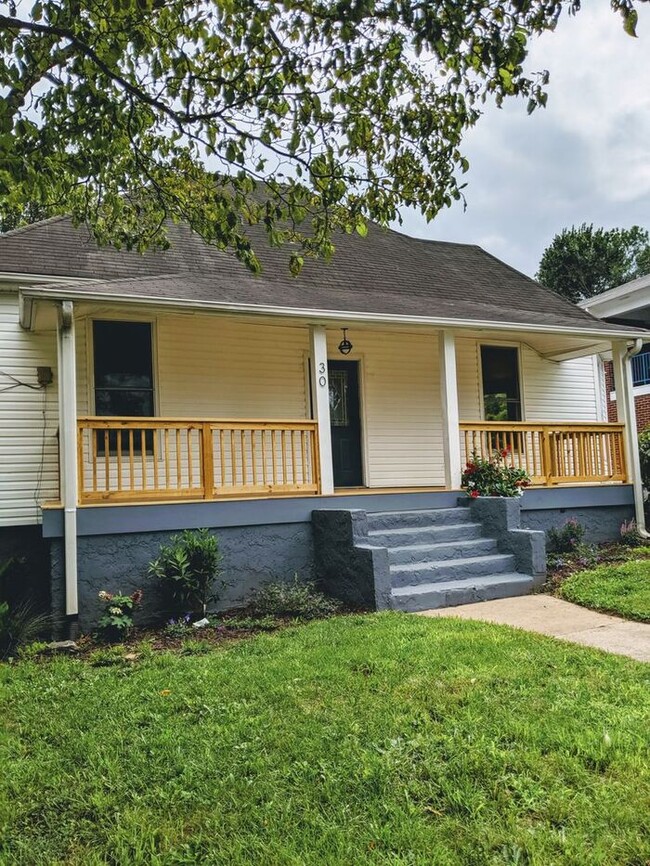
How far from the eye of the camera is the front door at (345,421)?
1080 centimetres

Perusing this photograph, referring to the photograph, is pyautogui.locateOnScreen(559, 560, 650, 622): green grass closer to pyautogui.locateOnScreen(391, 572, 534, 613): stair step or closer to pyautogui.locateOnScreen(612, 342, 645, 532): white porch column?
pyautogui.locateOnScreen(391, 572, 534, 613): stair step

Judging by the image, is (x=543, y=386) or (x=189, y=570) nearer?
(x=189, y=570)

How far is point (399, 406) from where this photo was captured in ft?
36.8

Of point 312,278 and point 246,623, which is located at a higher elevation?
point 312,278

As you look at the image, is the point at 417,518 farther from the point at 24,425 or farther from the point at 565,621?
the point at 24,425

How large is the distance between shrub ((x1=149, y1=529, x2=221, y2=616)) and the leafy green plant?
0.37m

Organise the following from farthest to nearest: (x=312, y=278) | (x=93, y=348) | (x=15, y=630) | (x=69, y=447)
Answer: (x=312, y=278)
(x=93, y=348)
(x=69, y=447)
(x=15, y=630)

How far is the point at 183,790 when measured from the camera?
3.13 metres

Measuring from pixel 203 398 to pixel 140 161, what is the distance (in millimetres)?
4821

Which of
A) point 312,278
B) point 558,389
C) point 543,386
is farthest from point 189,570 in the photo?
point 558,389

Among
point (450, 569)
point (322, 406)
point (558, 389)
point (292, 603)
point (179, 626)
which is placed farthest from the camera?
point (558, 389)

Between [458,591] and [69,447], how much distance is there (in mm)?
4476

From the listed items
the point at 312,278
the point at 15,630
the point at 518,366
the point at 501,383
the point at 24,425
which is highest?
the point at 312,278

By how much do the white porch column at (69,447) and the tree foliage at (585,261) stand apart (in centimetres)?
2761
